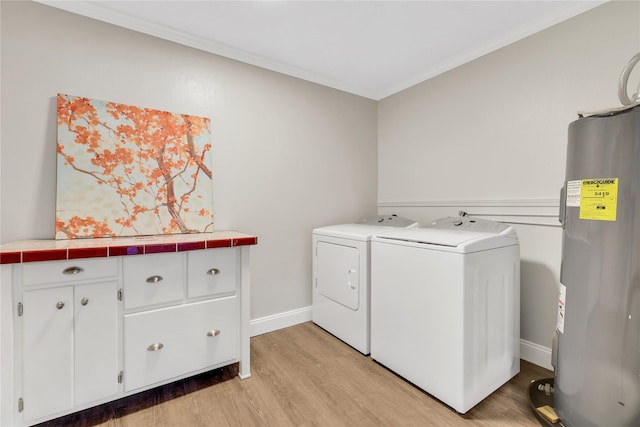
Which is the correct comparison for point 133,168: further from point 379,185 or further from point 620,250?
point 620,250

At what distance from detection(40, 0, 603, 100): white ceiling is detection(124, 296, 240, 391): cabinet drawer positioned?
5.93ft

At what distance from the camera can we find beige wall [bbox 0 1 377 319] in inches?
62.5

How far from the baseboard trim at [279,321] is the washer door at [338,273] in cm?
32

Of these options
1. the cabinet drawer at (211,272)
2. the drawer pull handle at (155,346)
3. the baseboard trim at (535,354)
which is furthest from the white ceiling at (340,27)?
the baseboard trim at (535,354)

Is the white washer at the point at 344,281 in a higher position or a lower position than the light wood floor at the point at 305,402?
higher

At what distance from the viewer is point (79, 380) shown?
1.34 m

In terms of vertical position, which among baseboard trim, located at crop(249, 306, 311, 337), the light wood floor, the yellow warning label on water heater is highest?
the yellow warning label on water heater

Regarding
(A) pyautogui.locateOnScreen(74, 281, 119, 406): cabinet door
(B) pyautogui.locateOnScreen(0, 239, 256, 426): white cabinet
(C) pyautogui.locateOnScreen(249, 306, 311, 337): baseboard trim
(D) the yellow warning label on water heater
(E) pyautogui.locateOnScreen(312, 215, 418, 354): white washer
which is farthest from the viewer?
(C) pyautogui.locateOnScreen(249, 306, 311, 337): baseboard trim

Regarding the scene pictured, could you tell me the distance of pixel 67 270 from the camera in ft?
4.32

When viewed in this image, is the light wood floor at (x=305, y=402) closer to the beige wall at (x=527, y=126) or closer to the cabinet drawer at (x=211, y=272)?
the cabinet drawer at (x=211, y=272)

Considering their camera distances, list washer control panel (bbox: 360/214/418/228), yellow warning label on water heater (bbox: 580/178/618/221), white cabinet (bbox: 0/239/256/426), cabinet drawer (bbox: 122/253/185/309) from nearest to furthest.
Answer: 1. yellow warning label on water heater (bbox: 580/178/618/221)
2. white cabinet (bbox: 0/239/256/426)
3. cabinet drawer (bbox: 122/253/185/309)
4. washer control panel (bbox: 360/214/418/228)

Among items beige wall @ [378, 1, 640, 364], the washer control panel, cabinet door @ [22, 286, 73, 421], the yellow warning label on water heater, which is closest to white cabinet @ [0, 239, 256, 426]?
cabinet door @ [22, 286, 73, 421]

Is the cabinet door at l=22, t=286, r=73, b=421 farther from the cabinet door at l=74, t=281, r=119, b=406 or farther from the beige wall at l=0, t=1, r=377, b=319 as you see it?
the beige wall at l=0, t=1, r=377, b=319

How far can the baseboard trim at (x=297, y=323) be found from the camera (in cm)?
185
